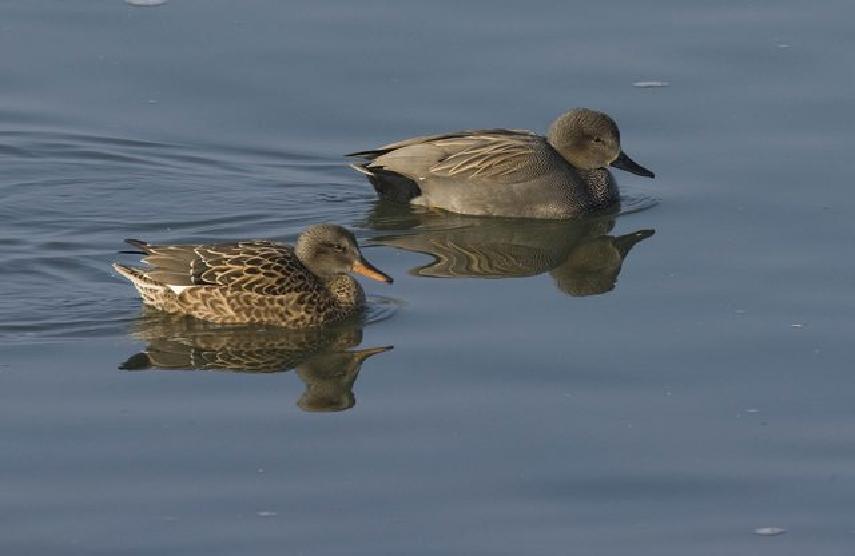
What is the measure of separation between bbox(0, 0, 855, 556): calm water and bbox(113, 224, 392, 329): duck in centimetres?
15

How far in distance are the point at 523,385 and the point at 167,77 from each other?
238 inches

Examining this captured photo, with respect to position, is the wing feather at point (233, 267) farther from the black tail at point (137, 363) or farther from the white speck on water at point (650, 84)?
the white speck on water at point (650, 84)

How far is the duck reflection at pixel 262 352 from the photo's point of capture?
416 inches

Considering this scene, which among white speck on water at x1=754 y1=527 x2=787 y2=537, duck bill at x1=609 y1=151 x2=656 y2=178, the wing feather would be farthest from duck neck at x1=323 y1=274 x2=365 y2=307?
white speck on water at x1=754 y1=527 x2=787 y2=537

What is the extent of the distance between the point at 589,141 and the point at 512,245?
138 centimetres

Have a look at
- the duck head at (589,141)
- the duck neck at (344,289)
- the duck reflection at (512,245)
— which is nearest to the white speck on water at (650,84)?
the duck head at (589,141)

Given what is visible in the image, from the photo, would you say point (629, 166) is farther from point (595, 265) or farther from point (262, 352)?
point (262, 352)

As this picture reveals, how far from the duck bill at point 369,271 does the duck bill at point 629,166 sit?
3.09m

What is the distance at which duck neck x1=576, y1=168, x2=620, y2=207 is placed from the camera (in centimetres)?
1436

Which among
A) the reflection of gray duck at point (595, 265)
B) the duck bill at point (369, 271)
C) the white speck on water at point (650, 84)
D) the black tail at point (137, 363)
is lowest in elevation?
the reflection of gray duck at point (595, 265)

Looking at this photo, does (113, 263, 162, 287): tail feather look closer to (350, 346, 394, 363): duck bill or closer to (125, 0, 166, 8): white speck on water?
(350, 346, 394, 363): duck bill

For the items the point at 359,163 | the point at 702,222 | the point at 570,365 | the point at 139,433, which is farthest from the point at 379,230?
the point at 139,433

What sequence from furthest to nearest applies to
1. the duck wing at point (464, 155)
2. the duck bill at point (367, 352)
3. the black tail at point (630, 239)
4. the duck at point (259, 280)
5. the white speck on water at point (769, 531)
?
the duck wing at point (464, 155), the black tail at point (630, 239), the duck at point (259, 280), the duck bill at point (367, 352), the white speck on water at point (769, 531)

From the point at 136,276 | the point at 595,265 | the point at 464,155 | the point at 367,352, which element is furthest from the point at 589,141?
the point at 136,276
